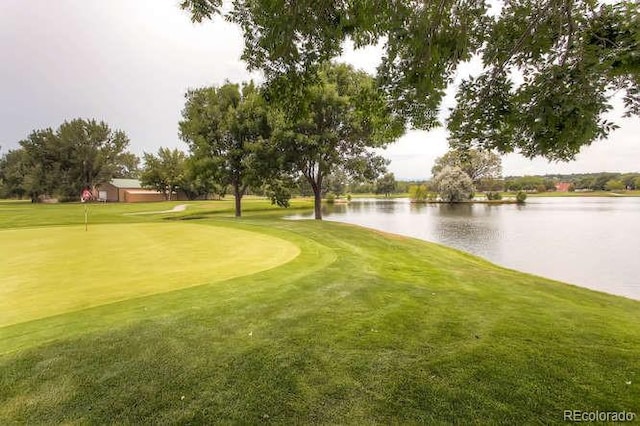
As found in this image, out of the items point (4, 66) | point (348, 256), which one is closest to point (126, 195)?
point (4, 66)

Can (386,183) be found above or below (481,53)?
above

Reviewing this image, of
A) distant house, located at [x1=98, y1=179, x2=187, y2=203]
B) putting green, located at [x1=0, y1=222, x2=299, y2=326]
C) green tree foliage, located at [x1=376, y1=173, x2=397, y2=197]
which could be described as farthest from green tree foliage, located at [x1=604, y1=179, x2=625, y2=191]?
putting green, located at [x1=0, y1=222, x2=299, y2=326]

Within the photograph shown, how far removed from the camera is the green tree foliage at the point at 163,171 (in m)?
54.6

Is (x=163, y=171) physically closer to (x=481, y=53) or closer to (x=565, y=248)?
(x=565, y=248)

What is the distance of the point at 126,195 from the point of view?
5953 centimetres

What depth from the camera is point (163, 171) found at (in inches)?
2154

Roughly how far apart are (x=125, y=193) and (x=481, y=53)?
6714cm

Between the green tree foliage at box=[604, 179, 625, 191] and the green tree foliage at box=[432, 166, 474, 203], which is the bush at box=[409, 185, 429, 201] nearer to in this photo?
the green tree foliage at box=[432, 166, 474, 203]

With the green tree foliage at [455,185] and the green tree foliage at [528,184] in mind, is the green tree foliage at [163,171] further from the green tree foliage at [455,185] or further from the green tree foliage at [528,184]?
the green tree foliage at [528,184]

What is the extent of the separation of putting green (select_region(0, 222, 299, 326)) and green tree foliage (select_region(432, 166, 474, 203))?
5502cm

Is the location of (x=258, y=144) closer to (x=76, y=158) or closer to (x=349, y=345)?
(x=349, y=345)

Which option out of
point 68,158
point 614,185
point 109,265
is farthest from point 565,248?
point 614,185

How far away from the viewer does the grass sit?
262 cm

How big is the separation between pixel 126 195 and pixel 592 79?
68223 mm
